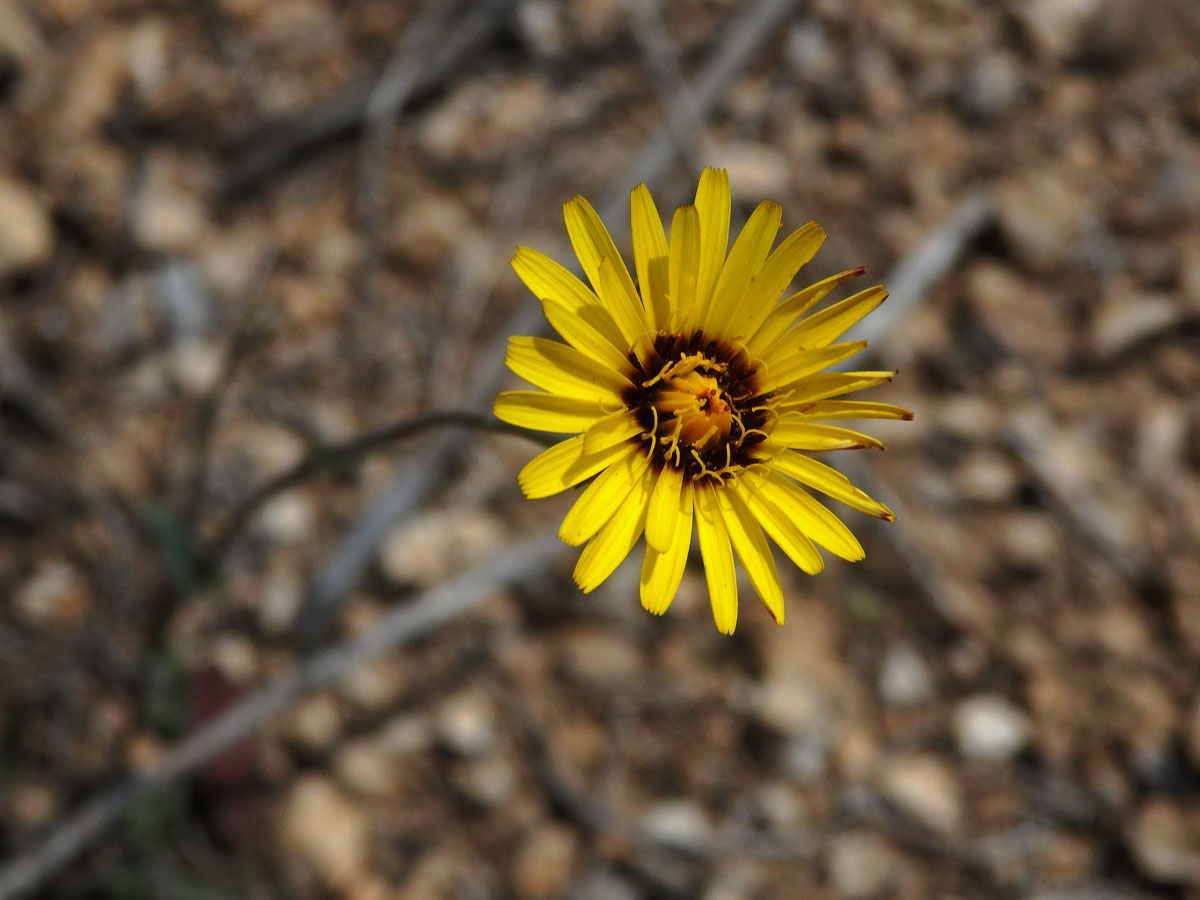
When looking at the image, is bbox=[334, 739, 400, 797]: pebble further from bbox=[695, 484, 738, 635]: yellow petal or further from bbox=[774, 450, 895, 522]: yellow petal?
bbox=[774, 450, 895, 522]: yellow petal

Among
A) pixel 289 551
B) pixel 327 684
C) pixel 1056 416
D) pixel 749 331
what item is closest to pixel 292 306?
pixel 289 551

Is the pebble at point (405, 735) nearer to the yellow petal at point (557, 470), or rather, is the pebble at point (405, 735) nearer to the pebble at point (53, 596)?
the pebble at point (53, 596)

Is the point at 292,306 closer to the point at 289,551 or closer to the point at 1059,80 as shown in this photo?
the point at 289,551

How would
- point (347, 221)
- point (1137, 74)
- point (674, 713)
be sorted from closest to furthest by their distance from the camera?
point (674, 713) → point (347, 221) → point (1137, 74)

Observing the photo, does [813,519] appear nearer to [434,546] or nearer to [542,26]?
[434,546]

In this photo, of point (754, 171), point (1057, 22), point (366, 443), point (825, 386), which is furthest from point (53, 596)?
point (1057, 22)

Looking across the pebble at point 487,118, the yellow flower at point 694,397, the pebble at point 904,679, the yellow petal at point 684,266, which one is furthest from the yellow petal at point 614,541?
the pebble at point 487,118
